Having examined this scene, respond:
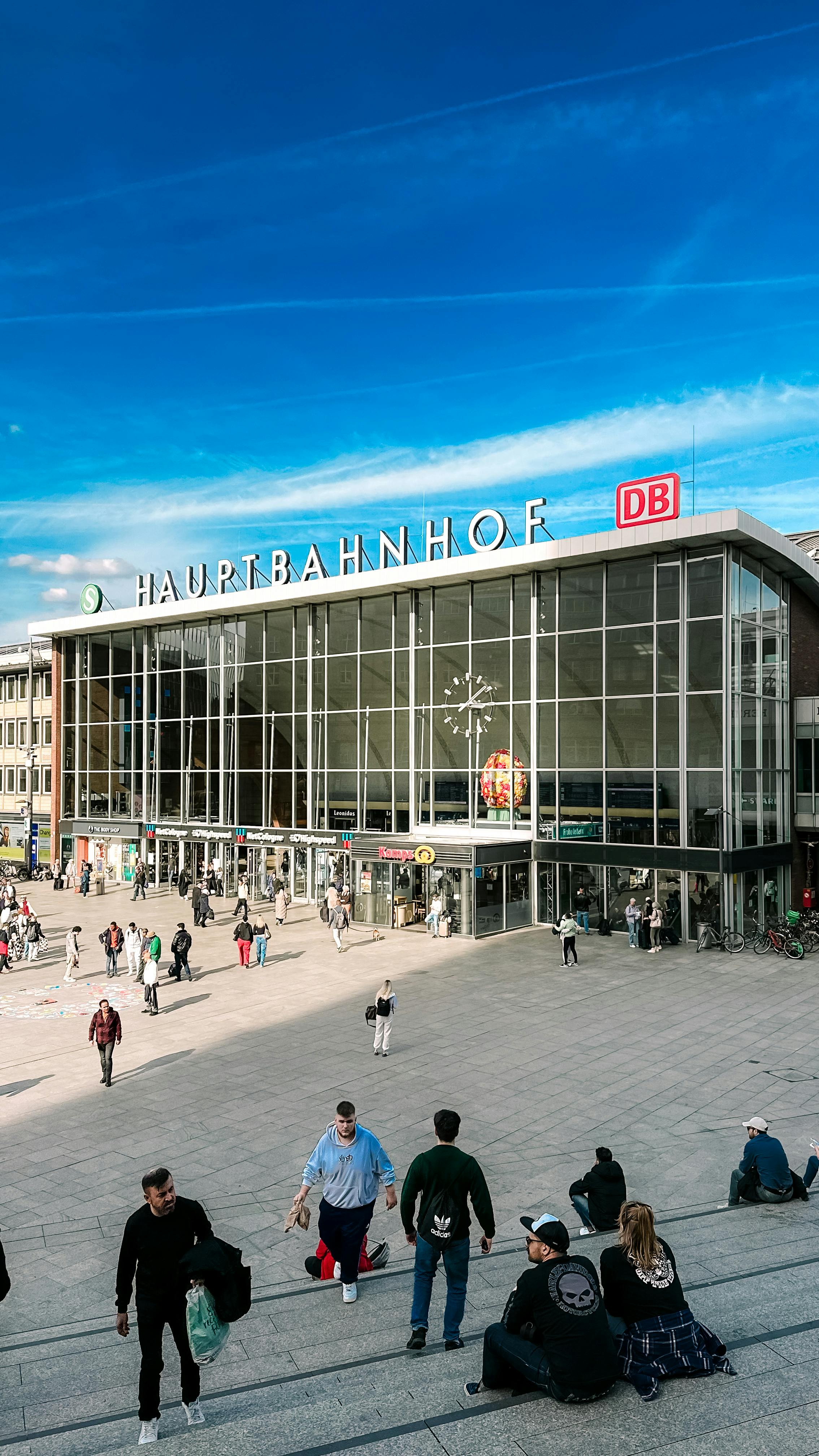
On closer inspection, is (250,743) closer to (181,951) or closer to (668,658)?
(181,951)

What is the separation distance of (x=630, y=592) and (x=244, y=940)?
16.4 m

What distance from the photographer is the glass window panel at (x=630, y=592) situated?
3080 cm

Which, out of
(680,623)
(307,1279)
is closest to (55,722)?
(680,623)

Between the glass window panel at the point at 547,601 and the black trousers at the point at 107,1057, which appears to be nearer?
the black trousers at the point at 107,1057

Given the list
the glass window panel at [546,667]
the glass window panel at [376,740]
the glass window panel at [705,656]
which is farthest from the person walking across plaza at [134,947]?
the glass window panel at [705,656]

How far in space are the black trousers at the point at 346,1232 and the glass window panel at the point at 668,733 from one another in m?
24.2

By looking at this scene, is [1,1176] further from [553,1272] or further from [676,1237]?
[553,1272]

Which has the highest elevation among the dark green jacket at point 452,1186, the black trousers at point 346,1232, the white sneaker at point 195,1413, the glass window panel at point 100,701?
the glass window panel at point 100,701

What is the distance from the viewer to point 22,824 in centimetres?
5759

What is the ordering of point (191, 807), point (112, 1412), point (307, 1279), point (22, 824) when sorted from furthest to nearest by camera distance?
point (22, 824), point (191, 807), point (307, 1279), point (112, 1412)

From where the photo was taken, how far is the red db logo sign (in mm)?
29172

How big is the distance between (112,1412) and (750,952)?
25160mm

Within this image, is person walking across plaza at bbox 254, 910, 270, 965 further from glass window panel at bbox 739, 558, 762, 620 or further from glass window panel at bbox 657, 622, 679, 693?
glass window panel at bbox 739, 558, 762, 620

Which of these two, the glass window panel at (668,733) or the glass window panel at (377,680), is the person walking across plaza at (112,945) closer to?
the glass window panel at (377,680)
